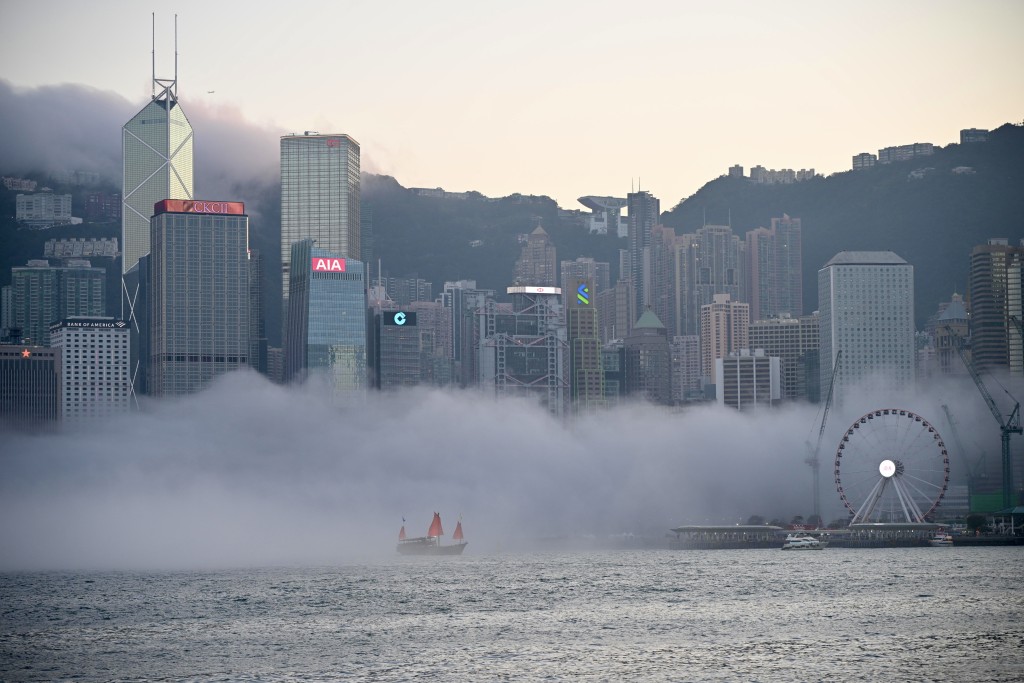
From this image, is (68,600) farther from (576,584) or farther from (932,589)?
(932,589)

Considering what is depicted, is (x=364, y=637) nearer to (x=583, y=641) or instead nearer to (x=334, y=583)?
(x=583, y=641)

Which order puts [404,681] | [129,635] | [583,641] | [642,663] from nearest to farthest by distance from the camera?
[404,681] < [642,663] < [583,641] < [129,635]

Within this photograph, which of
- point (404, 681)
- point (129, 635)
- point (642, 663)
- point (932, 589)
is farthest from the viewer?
point (932, 589)

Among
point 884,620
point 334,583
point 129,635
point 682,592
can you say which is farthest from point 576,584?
point 129,635

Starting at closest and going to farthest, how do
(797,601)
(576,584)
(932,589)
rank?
(797,601)
(932,589)
(576,584)

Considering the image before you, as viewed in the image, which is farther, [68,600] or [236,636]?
[68,600]

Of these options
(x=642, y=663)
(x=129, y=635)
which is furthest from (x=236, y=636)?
(x=642, y=663)

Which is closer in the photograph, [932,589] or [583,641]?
[583,641]
